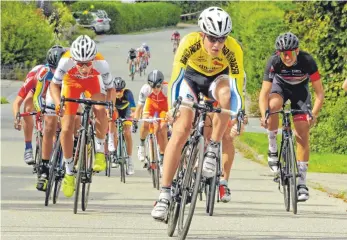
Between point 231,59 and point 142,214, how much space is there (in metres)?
2.65

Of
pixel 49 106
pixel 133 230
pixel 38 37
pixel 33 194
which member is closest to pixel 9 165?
pixel 33 194

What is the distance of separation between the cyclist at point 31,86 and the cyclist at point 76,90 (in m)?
1.00

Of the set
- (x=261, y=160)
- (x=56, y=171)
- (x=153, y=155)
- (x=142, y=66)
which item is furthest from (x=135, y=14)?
(x=56, y=171)

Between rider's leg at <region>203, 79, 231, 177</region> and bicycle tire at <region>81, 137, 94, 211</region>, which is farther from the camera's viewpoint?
bicycle tire at <region>81, 137, 94, 211</region>

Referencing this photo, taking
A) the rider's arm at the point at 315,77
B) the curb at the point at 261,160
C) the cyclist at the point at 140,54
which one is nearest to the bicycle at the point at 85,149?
the rider's arm at the point at 315,77

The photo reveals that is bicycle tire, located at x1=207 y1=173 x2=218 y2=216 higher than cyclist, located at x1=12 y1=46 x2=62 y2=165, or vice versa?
cyclist, located at x1=12 y1=46 x2=62 y2=165

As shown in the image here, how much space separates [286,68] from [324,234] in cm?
289

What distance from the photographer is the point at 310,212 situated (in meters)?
13.3

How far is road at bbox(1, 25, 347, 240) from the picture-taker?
11008 millimetres

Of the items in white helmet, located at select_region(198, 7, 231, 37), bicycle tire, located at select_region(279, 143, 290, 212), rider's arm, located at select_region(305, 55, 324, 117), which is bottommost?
bicycle tire, located at select_region(279, 143, 290, 212)

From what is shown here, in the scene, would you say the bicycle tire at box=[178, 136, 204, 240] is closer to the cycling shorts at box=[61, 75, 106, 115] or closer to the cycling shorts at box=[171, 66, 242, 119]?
the cycling shorts at box=[171, 66, 242, 119]

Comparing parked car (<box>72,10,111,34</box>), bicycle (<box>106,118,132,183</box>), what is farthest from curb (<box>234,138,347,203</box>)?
parked car (<box>72,10,111,34</box>)

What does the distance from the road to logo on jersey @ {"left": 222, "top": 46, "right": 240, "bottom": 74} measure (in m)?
1.47

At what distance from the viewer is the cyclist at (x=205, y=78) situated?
10.1 m
